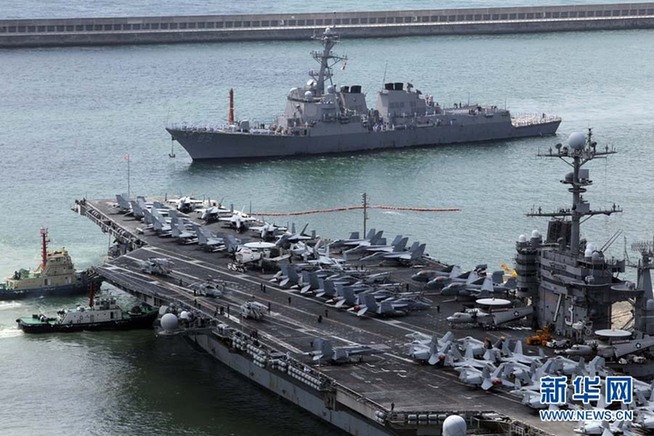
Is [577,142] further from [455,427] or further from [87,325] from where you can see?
[87,325]

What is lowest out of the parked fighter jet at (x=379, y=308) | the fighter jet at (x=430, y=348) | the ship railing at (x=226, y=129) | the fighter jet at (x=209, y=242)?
the fighter jet at (x=430, y=348)

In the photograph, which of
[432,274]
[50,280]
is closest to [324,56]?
[50,280]

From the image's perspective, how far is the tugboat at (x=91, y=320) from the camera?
86.9 m

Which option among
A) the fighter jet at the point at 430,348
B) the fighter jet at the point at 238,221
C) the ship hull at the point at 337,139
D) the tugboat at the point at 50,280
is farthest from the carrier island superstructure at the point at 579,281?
the ship hull at the point at 337,139

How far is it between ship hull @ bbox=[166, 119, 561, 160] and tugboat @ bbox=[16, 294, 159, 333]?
5258cm

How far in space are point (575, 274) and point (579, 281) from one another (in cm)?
65

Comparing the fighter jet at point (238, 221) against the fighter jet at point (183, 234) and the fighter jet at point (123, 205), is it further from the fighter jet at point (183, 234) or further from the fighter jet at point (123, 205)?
the fighter jet at point (123, 205)

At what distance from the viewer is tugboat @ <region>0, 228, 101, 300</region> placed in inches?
3713

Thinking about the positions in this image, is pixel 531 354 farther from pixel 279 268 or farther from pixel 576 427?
pixel 279 268

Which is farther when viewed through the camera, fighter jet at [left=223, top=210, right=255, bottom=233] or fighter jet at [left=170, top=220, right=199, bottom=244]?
fighter jet at [left=223, top=210, right=255, bottom=233]

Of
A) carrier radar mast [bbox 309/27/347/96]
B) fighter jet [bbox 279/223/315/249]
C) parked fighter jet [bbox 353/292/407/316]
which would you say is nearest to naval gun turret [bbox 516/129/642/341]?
parked fighter jet [bbox 353/292/407/316]

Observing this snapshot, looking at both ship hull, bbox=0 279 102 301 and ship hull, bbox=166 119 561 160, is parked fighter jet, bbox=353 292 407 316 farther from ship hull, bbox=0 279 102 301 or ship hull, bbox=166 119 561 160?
ship hull, bbox=166 119 561 160

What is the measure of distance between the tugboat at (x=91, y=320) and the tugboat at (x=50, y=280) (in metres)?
6.22

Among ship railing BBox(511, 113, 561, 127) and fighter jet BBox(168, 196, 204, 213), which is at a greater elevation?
ship railing BBox(511, 113, 561, 127)
